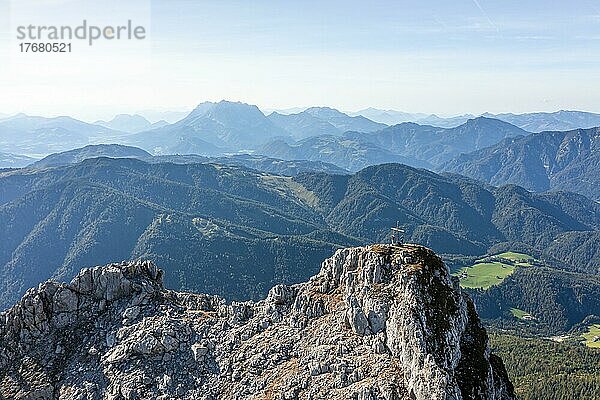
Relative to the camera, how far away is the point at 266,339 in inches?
2343

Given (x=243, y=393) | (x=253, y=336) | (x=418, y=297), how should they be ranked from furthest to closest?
1. (x=253, y=336)
2. (x=243, y=393)
3. (x=418, y=297)

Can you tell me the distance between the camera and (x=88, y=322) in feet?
217

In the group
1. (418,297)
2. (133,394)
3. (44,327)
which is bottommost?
(133,394)

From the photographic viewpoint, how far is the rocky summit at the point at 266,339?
49.8m

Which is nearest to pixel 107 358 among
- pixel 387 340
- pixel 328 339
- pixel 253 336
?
pixel 253 336

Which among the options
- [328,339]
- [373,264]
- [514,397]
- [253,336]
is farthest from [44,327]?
[514,397]

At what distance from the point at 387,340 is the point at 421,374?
6265 millimetres

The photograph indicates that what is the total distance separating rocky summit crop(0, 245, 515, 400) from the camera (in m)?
49.8

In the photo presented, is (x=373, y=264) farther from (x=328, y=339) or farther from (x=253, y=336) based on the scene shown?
(x=253, y=336)

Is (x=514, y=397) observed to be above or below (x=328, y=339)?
below

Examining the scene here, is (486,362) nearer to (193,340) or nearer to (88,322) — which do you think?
(193,340)

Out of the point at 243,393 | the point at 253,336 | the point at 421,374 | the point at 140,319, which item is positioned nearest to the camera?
the point at 421,374

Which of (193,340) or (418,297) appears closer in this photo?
(418,297)

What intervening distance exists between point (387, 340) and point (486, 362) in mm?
11046
